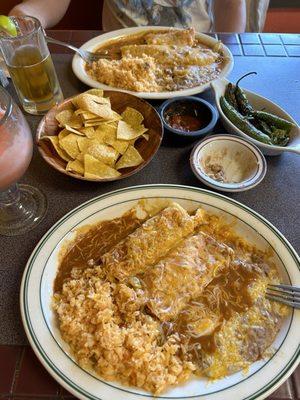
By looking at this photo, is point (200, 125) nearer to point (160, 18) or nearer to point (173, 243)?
point (173, 243)

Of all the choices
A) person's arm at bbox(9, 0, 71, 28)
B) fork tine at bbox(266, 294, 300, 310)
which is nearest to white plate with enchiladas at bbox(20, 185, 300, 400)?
fork tine at bbox(266, 294, 300, 310)

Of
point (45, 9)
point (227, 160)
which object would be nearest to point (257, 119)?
point (227, 160)

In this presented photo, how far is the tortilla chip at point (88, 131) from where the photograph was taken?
1678 millimetres

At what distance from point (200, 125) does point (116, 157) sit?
49 centimetres

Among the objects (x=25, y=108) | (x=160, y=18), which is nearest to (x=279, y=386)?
(x=25, y=108)

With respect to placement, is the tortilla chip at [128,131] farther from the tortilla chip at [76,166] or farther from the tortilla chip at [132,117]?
the tortilla chip at [76,166]

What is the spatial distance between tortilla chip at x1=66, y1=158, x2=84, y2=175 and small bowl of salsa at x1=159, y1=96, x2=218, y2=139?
0.49 meters

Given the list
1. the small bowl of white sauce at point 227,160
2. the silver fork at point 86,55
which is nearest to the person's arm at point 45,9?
the silver fork at point 86,55

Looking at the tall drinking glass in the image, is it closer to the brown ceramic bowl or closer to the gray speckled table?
the gray speckled table

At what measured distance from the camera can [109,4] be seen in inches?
108

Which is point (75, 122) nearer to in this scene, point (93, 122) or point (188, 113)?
point (93, 122)

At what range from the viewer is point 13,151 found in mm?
1275

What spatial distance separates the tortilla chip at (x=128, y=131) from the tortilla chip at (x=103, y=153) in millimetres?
83

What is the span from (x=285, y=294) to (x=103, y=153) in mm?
926
